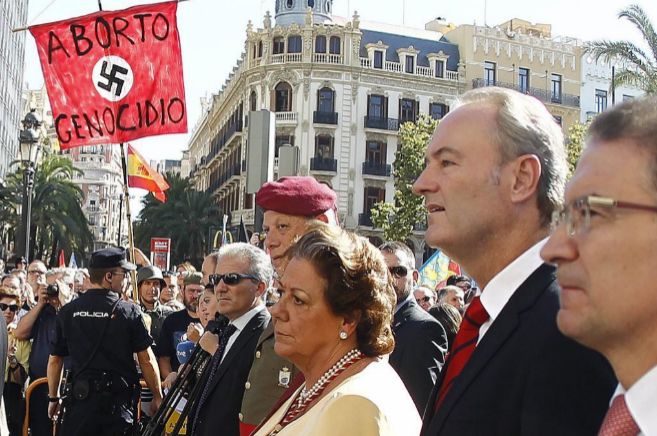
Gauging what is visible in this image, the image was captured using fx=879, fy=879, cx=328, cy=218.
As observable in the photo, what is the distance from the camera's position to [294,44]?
5238 cm

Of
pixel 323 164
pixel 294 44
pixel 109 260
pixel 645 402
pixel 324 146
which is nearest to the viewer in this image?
pixel 645 402

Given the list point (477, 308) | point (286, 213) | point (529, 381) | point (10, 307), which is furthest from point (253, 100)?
point (529, 381)

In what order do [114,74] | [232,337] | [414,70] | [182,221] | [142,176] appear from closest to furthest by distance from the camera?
[232,337] → [114,74] → [142,176] → [414,70] → [182,221]

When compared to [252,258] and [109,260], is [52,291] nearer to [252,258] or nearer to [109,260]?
[109,260]

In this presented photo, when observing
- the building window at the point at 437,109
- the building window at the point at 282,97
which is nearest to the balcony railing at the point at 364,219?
the building window at the point at 437,109

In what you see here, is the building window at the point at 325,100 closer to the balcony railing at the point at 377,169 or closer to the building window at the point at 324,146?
the building window at the point at 324,146

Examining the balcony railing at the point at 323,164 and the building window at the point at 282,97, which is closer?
the balcony railing at the point at 323,164

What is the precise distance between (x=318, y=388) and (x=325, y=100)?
1944 inches

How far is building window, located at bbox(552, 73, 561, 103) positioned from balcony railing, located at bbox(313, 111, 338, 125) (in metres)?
15.3

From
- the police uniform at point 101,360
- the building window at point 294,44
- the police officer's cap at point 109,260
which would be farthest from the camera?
the building window at point 294,44

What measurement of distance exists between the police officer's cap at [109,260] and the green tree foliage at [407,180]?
101ft

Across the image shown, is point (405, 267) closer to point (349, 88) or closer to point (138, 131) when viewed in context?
point (138, 131)

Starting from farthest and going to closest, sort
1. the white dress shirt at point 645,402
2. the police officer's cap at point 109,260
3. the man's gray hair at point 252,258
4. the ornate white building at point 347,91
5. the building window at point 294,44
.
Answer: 1. the building window at point 294,44
2. the ornate white building at point 347,91
3. the police officer's cap at point 109,260
4. the man's gray hair at point 252,258
5. the white dress shirt at point 645,402

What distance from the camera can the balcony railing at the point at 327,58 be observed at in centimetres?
5175
